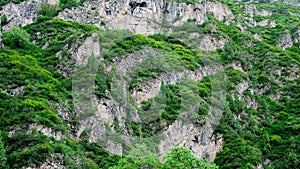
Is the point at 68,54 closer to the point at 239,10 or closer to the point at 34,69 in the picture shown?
the point at 34,69

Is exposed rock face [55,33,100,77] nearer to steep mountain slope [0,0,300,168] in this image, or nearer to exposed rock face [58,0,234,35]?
steep mountain slope [0,0,300,168]

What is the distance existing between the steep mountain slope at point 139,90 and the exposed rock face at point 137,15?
200 millimetres

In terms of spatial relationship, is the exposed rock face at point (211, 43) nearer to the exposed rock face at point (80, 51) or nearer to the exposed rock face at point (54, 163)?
the exposed rock face at point (80, 51)

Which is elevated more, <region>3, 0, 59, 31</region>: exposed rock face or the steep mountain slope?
<region>3, 0, 59, 31</region>: exposed rock face

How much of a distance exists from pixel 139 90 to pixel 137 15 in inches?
1025

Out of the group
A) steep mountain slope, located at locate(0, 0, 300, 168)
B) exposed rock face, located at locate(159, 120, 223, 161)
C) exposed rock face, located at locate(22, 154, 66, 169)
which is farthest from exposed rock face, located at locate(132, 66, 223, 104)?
exposed rock face, located at locate(22, 154, 66, 169)

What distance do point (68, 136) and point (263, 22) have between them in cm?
7578

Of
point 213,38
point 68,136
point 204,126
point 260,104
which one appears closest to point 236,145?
point 204,126

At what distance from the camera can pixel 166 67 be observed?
6381 centimetres

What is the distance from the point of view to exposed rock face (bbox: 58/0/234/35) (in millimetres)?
77750

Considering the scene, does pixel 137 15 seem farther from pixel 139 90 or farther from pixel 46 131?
pixel 46 131

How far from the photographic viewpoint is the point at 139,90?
192 feet

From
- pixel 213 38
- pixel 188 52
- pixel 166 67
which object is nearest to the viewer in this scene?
pixel 166 67

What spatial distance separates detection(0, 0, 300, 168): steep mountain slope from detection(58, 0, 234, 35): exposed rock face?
0.66ft
